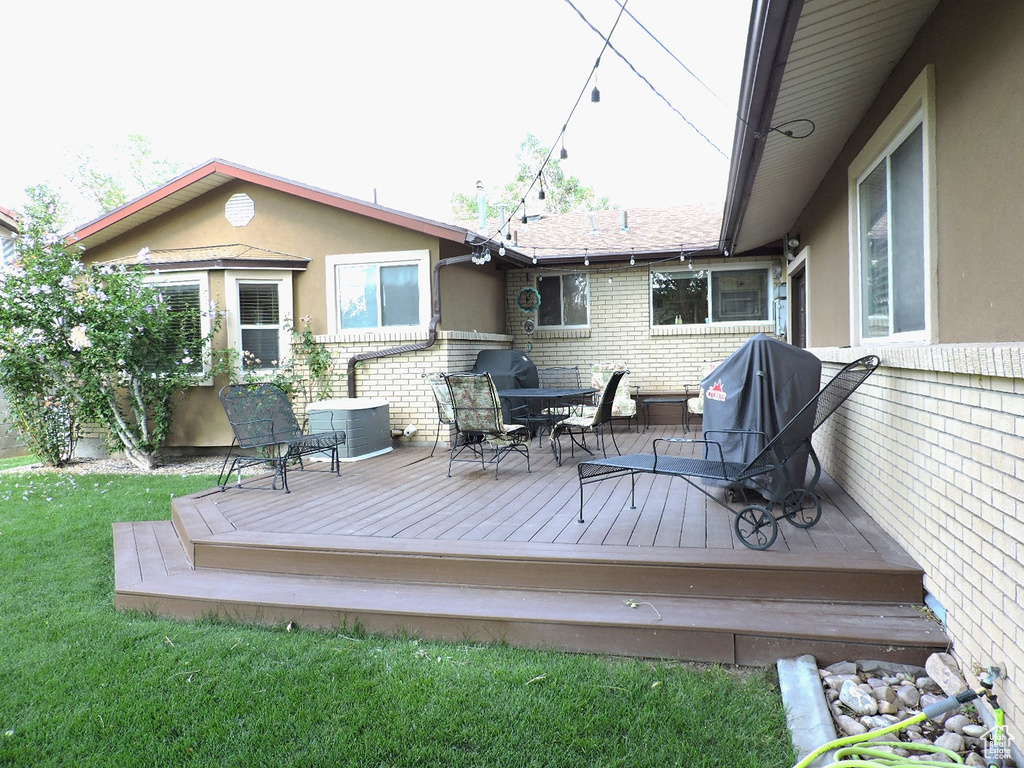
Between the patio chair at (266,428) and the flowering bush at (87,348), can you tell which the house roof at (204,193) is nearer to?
the flowering bush at (87,348)

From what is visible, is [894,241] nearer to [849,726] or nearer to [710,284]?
[849,726]

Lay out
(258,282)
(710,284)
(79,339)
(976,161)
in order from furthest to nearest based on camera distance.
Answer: (710,284)
(258,282)
(79,339)
(976,161)

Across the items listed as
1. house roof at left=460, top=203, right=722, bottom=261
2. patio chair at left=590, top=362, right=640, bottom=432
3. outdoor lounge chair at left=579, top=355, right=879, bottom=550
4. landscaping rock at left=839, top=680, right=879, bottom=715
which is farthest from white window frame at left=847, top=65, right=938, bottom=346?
house roof at left=460, top=203, right=722, bottom=261

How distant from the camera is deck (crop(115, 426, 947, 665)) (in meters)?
2.96

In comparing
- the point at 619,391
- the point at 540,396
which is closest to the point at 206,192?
the point at 540,396

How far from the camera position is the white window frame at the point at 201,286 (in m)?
8.24

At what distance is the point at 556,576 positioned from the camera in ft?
11.3

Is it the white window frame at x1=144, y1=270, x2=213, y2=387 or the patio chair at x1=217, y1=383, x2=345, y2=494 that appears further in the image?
the white window frame at x1=144, y1=270, x2=213, y2=387

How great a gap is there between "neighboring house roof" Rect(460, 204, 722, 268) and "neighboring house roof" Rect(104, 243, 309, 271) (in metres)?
2.71

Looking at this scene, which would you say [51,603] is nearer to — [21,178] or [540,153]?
→ [540,153]

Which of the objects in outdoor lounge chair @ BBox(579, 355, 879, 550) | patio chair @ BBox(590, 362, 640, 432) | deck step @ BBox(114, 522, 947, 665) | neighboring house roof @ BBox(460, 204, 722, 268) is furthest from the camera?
neighboring house roof @ BBox(460, 204, 722, 268)

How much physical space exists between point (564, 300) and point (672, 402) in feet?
8.04

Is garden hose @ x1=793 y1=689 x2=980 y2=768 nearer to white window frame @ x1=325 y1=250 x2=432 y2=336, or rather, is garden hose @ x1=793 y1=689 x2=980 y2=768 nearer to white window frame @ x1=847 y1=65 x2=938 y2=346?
white window frame @ x1=847 y1=65 x2=938 y2=346

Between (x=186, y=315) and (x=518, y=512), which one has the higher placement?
(x=186, y=315)
